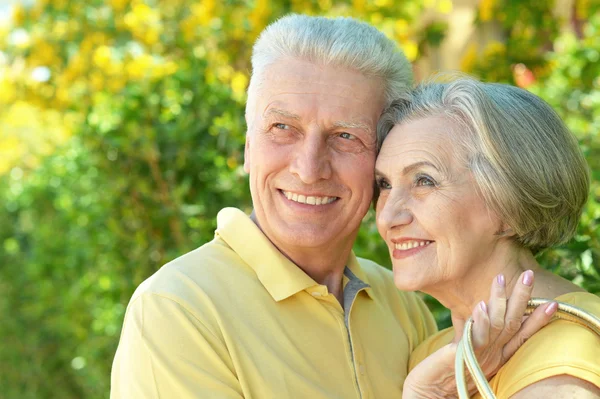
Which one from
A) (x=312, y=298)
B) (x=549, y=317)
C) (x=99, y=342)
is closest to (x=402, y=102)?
(x=312, y=298)

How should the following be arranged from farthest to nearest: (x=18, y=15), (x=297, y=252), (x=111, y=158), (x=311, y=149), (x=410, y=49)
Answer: (x=18, y=15)
(x=410, y=49)
(x=111, y=158)
(x=297, y=252)
(x=311, y=149)

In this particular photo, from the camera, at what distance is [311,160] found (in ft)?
8.00

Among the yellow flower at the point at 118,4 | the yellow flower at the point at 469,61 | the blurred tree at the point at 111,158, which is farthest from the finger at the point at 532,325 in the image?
the yellow flower at the point at 118,4

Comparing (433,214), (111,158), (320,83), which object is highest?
(320,83)

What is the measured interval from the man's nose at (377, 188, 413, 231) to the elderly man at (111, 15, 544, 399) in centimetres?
22

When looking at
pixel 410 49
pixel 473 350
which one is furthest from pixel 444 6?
pixel 473 350

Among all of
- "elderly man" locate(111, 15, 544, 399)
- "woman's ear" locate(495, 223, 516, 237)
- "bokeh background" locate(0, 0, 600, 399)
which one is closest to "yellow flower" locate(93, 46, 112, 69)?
"bokeh background" locate(0, 0, 600, 399)

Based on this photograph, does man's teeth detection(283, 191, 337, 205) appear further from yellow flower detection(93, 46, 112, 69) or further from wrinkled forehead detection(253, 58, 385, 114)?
yellow flower detection(93, 46, 112, 69)

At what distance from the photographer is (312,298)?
249 centimetres

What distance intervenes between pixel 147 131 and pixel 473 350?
111 inches

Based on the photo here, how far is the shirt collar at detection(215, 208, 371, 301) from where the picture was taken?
2.42m

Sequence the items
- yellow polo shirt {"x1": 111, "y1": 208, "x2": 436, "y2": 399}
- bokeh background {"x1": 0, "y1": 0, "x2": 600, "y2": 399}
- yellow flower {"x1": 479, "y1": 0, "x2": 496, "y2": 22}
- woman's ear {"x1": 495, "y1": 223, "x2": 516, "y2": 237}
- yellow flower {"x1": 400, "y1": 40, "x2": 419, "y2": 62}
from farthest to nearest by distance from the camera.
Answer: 1. yellow flower {"x1": 400, "y1": 40, "x2": 419, "y2": 62}
2. yellow flower {"x1": 479, "y1": 0, "x2": 496, "y2": 22}
3. bokeh background {"x1": 0, "y1": 0, "x2": 600, "y2": 399}
4. woman's ear {"x1": 495, "y1": 223, "x2": 516, "y2": 237}
5. yellow polo shirt {"x1": 111, "y1": 208, "x2": 436, "y2": 399}

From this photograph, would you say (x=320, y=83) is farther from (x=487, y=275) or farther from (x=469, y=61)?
(x=469, y=61)

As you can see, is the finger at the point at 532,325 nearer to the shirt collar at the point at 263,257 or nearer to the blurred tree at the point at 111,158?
the shirt collar at the point at 263,257
